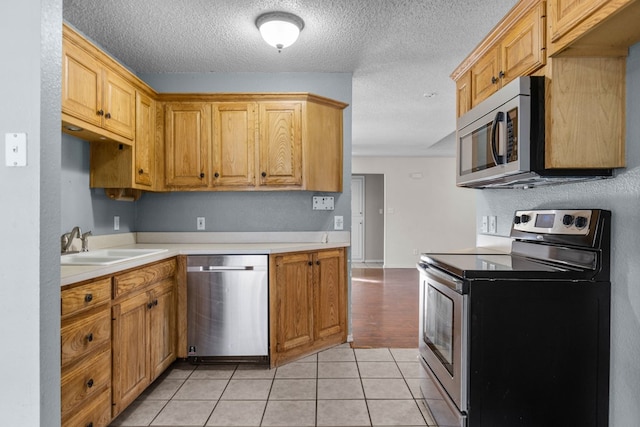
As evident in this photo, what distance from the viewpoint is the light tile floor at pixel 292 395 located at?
7.11 ft

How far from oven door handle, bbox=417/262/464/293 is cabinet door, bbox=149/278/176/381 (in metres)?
1.66

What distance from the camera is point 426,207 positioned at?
26.6 ft

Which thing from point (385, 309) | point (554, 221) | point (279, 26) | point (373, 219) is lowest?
point (385, 309)

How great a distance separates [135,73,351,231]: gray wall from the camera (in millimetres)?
3572

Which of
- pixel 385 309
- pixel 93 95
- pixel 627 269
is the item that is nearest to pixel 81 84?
pixel 93 95

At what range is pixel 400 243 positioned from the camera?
26.4ft

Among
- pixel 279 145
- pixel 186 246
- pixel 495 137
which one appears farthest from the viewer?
pixel 279 145

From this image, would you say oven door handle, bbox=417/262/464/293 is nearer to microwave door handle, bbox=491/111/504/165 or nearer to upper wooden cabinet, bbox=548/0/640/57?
microwave door handle, bbox=491/111/504/165

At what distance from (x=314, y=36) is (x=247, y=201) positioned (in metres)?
1.51

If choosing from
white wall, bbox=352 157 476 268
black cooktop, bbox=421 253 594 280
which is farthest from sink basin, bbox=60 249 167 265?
white wall, bbox=352 157 476 268

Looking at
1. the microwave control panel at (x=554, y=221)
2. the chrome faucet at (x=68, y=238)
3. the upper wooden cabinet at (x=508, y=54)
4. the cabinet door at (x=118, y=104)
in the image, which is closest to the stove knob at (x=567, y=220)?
the microwave control panel at (x=554, y=221)

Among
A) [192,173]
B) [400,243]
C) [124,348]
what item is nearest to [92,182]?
[192,173]

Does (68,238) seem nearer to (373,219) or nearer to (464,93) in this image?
(464,93)

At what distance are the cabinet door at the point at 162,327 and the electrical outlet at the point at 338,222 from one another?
1467mm
